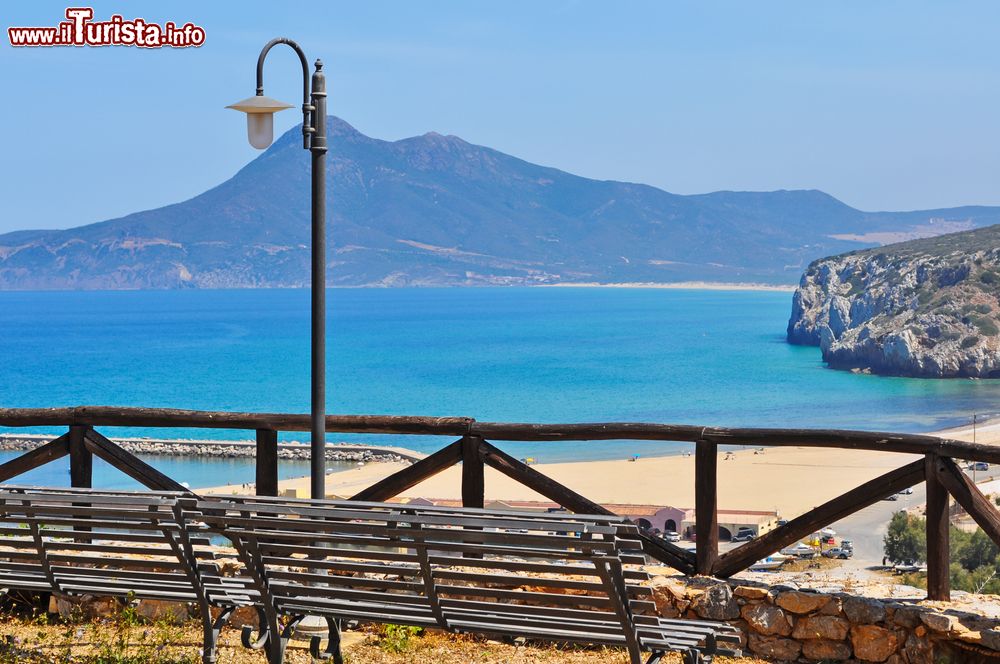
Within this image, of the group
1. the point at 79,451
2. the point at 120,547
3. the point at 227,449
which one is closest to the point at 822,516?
the point at 120,547

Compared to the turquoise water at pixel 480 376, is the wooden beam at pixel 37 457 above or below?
above

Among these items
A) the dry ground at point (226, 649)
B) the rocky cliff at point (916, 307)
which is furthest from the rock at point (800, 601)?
the rocky cliff at point (916, 307)

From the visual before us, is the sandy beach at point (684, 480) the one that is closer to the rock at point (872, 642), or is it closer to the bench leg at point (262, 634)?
the rock at point (872, 642)

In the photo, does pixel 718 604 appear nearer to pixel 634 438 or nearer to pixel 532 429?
pixel 634 438

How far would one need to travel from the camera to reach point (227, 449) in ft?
182

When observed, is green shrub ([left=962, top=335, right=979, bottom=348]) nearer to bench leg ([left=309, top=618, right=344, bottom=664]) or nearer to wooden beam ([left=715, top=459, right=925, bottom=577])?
wooden beam ([left=715, top=459, right=925, bottom=577])

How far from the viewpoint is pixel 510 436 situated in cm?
543

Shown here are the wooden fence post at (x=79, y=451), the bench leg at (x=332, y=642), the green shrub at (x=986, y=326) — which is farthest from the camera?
the green shrub at (x=986, y=326)

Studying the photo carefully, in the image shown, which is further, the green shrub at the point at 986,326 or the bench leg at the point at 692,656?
the green shrub at the point at 986,326

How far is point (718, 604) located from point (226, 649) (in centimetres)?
226

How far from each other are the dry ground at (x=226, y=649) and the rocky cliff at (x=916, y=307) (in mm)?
93763

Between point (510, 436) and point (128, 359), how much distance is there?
354 ft

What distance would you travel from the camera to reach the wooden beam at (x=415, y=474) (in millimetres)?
5332

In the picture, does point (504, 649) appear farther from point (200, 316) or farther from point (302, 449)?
point (200, 316)
